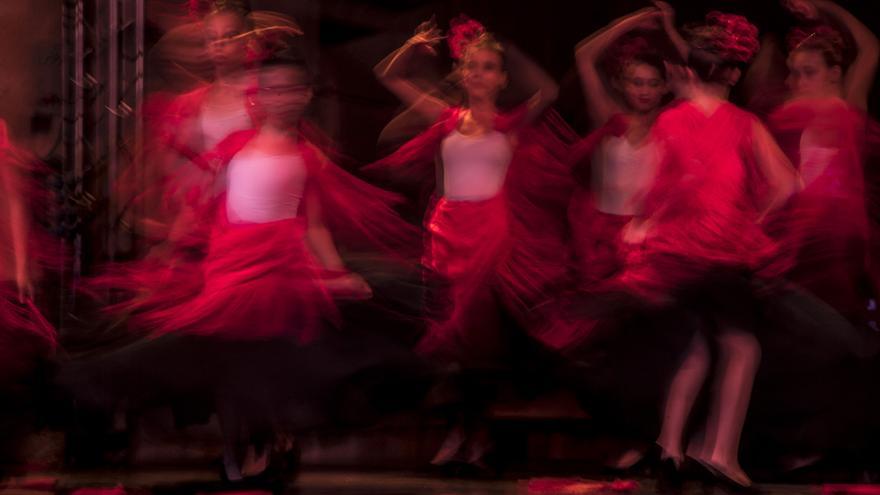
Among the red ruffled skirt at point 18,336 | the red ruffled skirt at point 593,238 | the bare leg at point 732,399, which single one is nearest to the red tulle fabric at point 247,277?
the red ruffled skirt at point 18,336

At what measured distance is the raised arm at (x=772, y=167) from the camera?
14.6ft

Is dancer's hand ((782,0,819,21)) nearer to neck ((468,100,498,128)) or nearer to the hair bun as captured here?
the hair bun

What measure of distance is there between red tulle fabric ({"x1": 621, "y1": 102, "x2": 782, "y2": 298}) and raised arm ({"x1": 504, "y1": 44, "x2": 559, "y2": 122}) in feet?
1.97

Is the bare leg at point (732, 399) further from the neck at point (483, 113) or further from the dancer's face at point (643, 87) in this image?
the neck at point (483, 113)

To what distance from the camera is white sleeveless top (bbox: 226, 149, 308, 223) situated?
4418 millimetres

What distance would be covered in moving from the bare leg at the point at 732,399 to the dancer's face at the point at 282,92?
1617 millimetres

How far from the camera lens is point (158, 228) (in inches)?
191

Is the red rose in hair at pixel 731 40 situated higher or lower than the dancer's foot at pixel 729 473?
higher

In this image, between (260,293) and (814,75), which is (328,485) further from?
(814,75)

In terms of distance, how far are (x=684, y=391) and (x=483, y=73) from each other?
137 cm

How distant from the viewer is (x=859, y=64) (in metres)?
4.96

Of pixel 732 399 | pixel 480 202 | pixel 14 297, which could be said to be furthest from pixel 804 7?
pixel 14 297

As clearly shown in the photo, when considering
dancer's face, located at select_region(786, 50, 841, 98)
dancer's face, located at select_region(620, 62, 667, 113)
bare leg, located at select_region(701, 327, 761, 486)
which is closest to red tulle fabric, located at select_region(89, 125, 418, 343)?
dancer's face, located at select_region(620, 62, 667, 113)

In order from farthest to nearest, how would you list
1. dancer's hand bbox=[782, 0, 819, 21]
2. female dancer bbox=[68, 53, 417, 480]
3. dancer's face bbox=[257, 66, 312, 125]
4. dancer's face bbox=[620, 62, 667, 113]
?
dancer's face bbox=[620, 62, 667, 113], dancer's hand bbox=[782, 0, 819, 21], dancer's face bbox=[257, 66, 312, 125], female dancer bbox=[68, 53, 417, 480]
